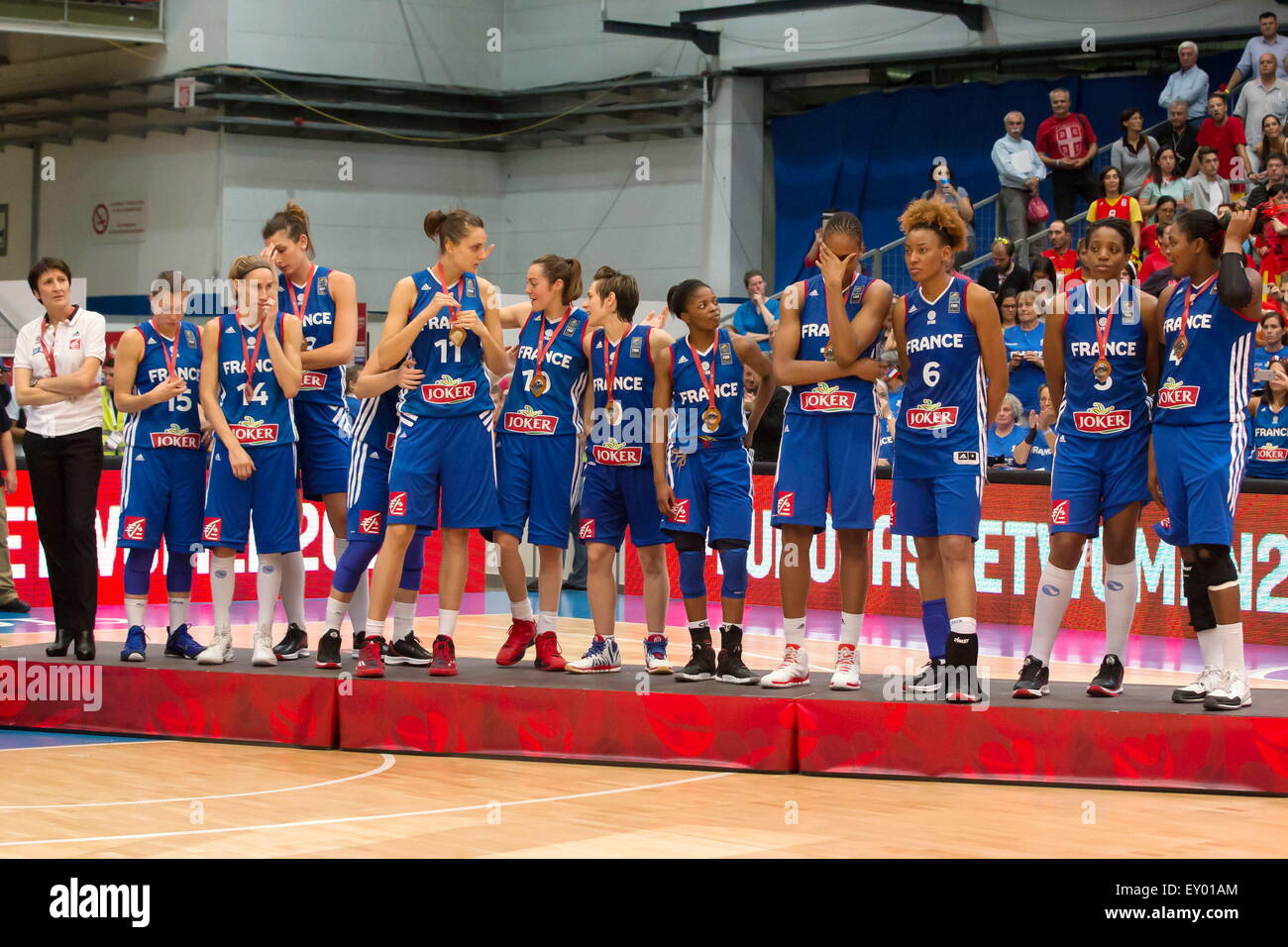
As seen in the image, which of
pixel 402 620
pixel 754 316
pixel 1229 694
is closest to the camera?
pixel 1229 694

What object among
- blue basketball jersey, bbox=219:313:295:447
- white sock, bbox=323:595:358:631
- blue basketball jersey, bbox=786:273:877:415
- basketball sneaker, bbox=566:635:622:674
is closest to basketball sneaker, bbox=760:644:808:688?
basketball sneaker, bbox=566:635:622:674

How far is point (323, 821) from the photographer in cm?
613

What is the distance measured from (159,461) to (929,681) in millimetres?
4051

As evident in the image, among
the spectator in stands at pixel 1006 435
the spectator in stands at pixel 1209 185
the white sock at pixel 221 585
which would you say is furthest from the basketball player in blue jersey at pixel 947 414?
the spectator in stands at pixel 1209 185

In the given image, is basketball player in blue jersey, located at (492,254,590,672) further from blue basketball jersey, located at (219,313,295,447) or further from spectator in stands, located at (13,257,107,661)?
spectator in stands, located at (13,257,107,661)

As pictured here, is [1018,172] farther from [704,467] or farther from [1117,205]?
[704,467]

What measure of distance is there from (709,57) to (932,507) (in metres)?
15.8

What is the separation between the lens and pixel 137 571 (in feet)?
27.6

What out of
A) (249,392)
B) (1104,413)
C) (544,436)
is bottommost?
(544,436)

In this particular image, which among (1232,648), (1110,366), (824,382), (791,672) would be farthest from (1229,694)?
(824,382)

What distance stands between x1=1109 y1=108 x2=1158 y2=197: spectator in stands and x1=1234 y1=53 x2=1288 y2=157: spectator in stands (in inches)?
38.0

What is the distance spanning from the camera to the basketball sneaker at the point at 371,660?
25.5ft

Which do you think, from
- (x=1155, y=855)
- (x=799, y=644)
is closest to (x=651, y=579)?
(x=799, y=644)

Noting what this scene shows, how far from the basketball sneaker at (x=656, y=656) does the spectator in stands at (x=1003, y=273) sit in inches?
349
